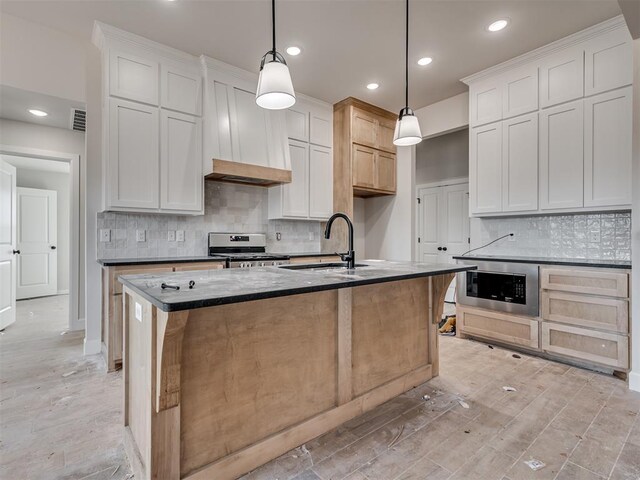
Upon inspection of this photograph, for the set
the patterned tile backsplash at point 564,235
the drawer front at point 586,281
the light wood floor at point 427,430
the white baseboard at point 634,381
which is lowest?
the light wood floor at point 427,430

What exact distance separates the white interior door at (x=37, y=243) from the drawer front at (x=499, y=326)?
23.5 ft

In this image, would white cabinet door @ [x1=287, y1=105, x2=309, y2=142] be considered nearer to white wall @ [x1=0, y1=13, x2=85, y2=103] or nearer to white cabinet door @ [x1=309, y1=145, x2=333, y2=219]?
white cabinet door @ [x1=309, y1=145, x2=333, y2=219]

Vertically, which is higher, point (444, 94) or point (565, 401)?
point (444, 94)

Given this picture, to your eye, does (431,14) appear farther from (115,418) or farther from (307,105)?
(115,418)

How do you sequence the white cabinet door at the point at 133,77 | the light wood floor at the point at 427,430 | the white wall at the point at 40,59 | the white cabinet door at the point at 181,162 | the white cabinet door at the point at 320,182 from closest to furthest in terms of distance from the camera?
the light wood floor at the point at 427,430, the white wall at the point at 40,59, the white cabinet door at the point at 133,77, the white cabinet door at the point at 181,162, the white cabinet door at the point at 320,182

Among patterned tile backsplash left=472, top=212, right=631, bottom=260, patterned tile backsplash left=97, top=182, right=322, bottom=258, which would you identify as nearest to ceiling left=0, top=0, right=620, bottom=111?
patterned tile backsplash left=97, top=182, right=322, bottom=258

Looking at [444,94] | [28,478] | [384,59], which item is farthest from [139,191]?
[444,94]

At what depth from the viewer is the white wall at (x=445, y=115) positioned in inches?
169

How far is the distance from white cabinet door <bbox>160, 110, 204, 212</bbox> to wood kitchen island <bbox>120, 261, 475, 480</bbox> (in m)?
1.83

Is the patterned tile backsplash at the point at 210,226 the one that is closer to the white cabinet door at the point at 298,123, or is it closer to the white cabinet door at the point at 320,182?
the white cabinet door at the point at 320,182

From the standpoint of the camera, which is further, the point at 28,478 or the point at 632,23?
the point at 632,23

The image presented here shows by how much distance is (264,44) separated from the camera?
3240 mm

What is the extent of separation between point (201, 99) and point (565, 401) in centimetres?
408

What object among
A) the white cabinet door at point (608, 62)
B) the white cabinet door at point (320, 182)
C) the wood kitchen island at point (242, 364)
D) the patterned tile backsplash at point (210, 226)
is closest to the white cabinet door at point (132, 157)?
the patterned tile backsplash at point (210, 226)
